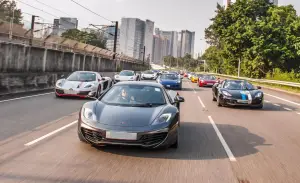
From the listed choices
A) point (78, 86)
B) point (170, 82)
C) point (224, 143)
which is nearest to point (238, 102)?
point (78, 86)

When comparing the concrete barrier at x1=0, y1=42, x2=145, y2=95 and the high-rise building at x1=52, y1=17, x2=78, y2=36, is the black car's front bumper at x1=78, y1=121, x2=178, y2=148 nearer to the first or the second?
the concrete barrier at x1=0, y1=42, x2=145, y2=95

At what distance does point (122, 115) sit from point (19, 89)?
38.2ft

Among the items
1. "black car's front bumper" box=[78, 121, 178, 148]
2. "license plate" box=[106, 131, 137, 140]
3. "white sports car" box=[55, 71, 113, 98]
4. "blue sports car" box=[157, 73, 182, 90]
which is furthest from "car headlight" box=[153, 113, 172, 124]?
"blue sports car" box=[157, 73, 182, 90]

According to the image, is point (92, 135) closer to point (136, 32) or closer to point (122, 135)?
point (122, 135)

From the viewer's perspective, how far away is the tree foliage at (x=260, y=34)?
48469mm

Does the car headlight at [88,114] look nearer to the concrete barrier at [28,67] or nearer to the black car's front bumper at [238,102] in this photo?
the black car's front bumper at [238,102]

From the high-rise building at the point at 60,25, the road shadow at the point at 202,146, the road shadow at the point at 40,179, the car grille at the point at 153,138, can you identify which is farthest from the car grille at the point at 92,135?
the high-rise building at the point at 60,25

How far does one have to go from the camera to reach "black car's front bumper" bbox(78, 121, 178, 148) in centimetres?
564

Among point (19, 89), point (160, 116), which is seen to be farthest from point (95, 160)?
point (19, 89)

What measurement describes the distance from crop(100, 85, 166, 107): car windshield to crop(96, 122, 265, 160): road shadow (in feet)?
3.13

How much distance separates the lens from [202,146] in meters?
6.85

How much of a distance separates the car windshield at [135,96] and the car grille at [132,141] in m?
1.00

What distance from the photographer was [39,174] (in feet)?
15.1

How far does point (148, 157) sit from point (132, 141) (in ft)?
1.32
